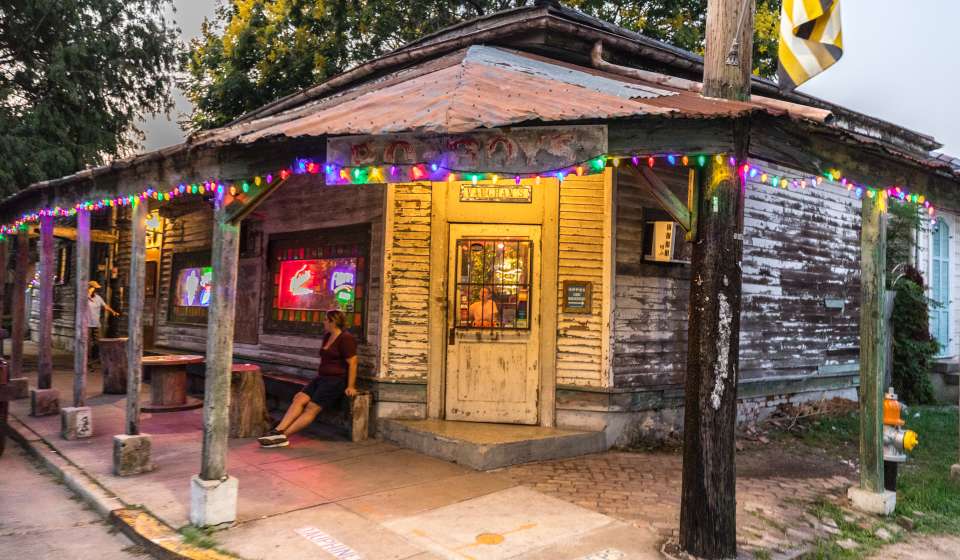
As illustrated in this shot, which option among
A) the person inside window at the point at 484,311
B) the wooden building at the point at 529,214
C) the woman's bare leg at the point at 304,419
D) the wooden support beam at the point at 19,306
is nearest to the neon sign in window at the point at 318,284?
the wooden building at the point at 529,214

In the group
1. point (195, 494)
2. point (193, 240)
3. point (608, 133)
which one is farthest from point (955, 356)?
point (193, 240)

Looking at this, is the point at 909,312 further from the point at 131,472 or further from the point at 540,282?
the point at 131,472

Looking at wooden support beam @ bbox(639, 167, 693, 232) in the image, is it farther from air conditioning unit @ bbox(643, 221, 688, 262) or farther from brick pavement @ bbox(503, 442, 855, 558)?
air conditioning unit @ bbox(643, 221, 688, 262)

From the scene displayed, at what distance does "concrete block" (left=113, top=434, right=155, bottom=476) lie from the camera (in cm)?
618

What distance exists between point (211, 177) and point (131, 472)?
3.13 meters

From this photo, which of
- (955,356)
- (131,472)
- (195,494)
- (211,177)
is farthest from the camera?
(955,356)

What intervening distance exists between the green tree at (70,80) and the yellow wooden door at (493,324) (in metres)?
11.9

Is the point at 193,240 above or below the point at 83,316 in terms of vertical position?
above

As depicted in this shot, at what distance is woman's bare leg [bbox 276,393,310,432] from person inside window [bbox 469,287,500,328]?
221 centimetres

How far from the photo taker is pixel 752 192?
30.0 feet

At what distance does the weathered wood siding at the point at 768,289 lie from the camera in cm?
768

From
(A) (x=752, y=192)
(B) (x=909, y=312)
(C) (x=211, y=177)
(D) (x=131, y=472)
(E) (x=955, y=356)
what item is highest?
(A) (x=752, y=192)

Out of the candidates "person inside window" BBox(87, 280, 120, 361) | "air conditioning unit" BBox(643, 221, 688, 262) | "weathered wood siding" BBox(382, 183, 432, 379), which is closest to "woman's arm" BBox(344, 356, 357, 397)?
"weathered wood siding" BBox(382, 183, 432, 379)

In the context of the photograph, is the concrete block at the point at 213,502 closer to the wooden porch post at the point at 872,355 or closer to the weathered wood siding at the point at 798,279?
the wooden porch post at the point at 872,355
